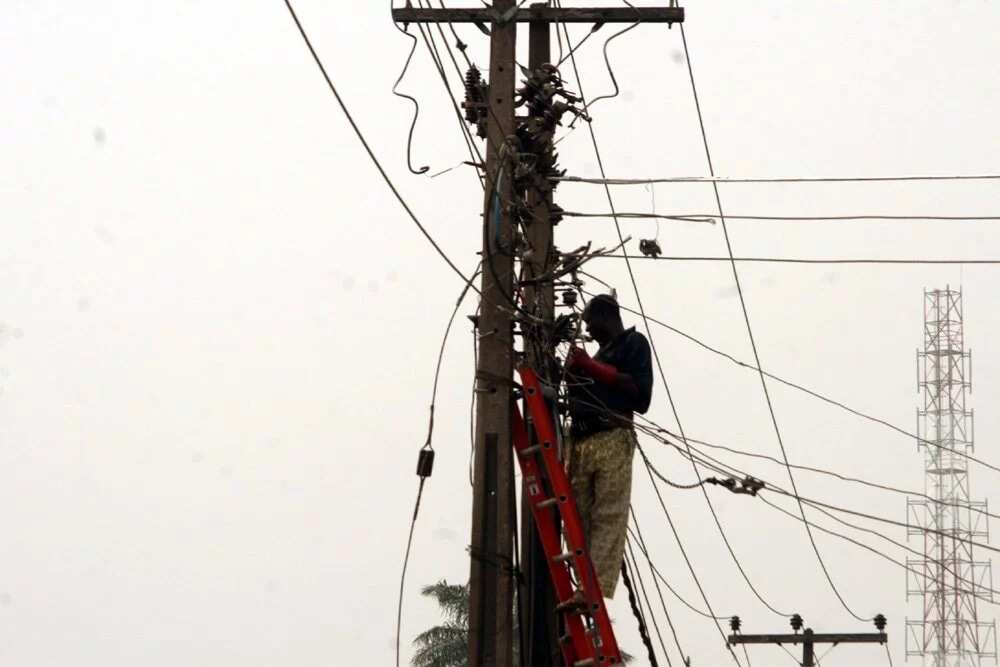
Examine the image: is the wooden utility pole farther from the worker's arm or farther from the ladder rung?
the ladder rung

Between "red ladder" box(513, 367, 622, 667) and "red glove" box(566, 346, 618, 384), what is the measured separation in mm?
467

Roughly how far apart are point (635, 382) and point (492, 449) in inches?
58.3

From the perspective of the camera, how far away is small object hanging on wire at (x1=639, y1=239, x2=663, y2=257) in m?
13.7

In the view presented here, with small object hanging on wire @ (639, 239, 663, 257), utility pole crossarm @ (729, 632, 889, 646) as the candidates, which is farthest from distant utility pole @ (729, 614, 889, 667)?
small object hanging on wire @ (639, 239, 663, 257)

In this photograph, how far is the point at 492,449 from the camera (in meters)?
11.0

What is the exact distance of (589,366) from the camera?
38.9ft

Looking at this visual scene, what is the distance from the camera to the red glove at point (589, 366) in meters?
11.8

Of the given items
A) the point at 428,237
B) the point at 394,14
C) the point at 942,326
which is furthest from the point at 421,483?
the point at 942,326

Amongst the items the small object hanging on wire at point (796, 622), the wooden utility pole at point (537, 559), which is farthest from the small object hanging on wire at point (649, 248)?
the small object hanging on wire at point (796, 622)

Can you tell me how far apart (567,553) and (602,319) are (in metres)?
1.75

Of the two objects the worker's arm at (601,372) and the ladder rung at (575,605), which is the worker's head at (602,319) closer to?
the worker's arm at (601,372)

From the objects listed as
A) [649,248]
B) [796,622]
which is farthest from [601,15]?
[796,622]

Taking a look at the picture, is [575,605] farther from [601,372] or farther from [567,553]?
[601,372]

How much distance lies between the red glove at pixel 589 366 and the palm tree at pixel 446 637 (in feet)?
73.7
